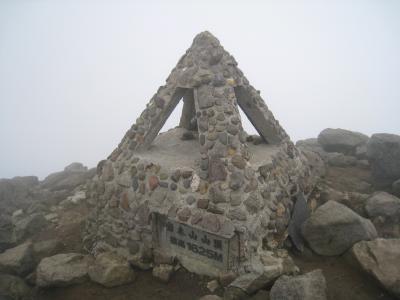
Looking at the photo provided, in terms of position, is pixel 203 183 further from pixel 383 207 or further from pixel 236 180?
pixel 383 207

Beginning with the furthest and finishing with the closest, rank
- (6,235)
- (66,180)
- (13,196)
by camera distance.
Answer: (66,180)
(13,196)
(6,235)

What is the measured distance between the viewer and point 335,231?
7.54 m

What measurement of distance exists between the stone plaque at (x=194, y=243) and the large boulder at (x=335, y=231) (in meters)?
2.16

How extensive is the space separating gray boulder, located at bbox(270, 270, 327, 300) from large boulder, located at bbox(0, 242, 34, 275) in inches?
245

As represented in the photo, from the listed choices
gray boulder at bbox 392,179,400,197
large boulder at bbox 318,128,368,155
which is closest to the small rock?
gray boulder at bbox 392,179,400,197

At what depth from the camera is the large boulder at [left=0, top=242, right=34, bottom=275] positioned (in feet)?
27.5

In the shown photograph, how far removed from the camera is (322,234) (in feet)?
25.0

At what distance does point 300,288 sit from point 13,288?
20.6 feet

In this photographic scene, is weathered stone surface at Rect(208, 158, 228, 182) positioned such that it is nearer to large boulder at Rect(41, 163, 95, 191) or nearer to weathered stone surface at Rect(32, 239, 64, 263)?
weathered stone surface at Rect(32, 239, 64, 263)

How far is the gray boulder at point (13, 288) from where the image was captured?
24.4 feet

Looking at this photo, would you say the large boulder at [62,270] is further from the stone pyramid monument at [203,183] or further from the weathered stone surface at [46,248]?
the weathered stone surface at [46,248]

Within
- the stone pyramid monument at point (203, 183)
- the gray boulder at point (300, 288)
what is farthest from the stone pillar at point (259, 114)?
the gray boulder at point (300, 288)

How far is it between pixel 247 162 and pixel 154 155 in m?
2.65

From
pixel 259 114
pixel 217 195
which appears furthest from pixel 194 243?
pixel 259 114
